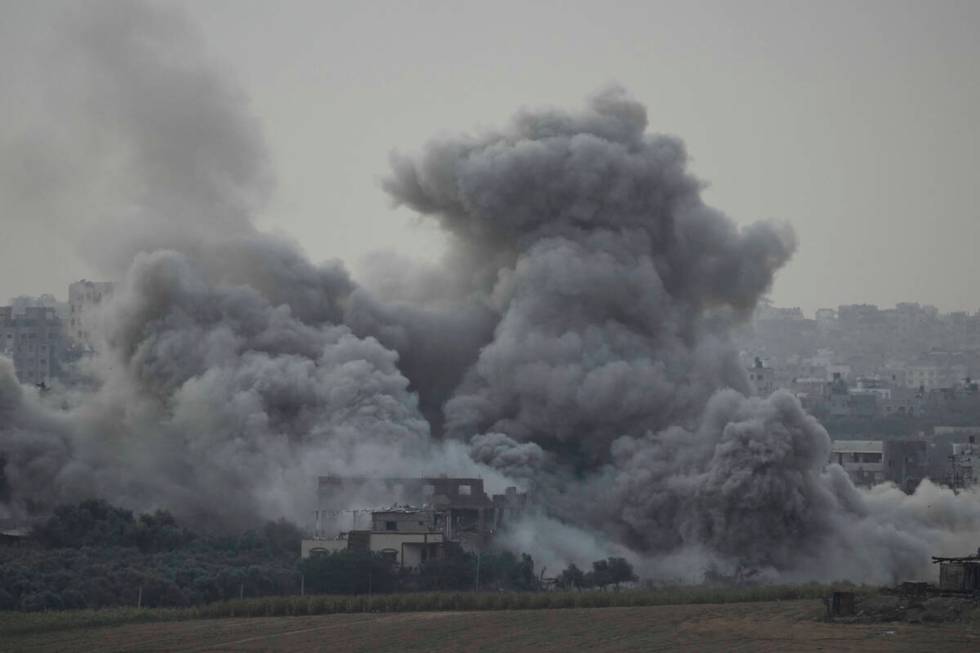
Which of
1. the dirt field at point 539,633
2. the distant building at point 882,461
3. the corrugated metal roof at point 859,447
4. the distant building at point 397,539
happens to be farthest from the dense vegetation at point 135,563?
the corrugated metal roof at point 859,447

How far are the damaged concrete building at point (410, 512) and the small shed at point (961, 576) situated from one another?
64.7 ft

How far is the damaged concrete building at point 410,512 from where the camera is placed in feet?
223

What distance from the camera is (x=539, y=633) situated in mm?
51531

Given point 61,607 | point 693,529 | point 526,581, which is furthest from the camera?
point 693,529

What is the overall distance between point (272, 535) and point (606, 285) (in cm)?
1480

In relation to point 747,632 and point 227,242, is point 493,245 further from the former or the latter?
point 747,632

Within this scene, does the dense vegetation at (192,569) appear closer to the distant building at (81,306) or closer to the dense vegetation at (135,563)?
the dense vegetation at (135,563)

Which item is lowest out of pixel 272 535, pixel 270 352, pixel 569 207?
pixel 272 535

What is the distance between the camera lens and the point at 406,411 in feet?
249

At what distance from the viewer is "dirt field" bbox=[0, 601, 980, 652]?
46.2 m

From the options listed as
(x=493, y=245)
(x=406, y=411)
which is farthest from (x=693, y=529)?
(x=493, y=245)

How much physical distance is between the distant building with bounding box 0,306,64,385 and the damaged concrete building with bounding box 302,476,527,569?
56.4 metres

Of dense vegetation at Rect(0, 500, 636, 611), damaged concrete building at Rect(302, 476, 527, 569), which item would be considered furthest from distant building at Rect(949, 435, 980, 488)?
dense vegetation at Rect(0, 500, 636, 611)

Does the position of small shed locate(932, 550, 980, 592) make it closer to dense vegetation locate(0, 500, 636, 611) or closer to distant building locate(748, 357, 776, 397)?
dense vegetation locate(0, 500, 636, 611)
